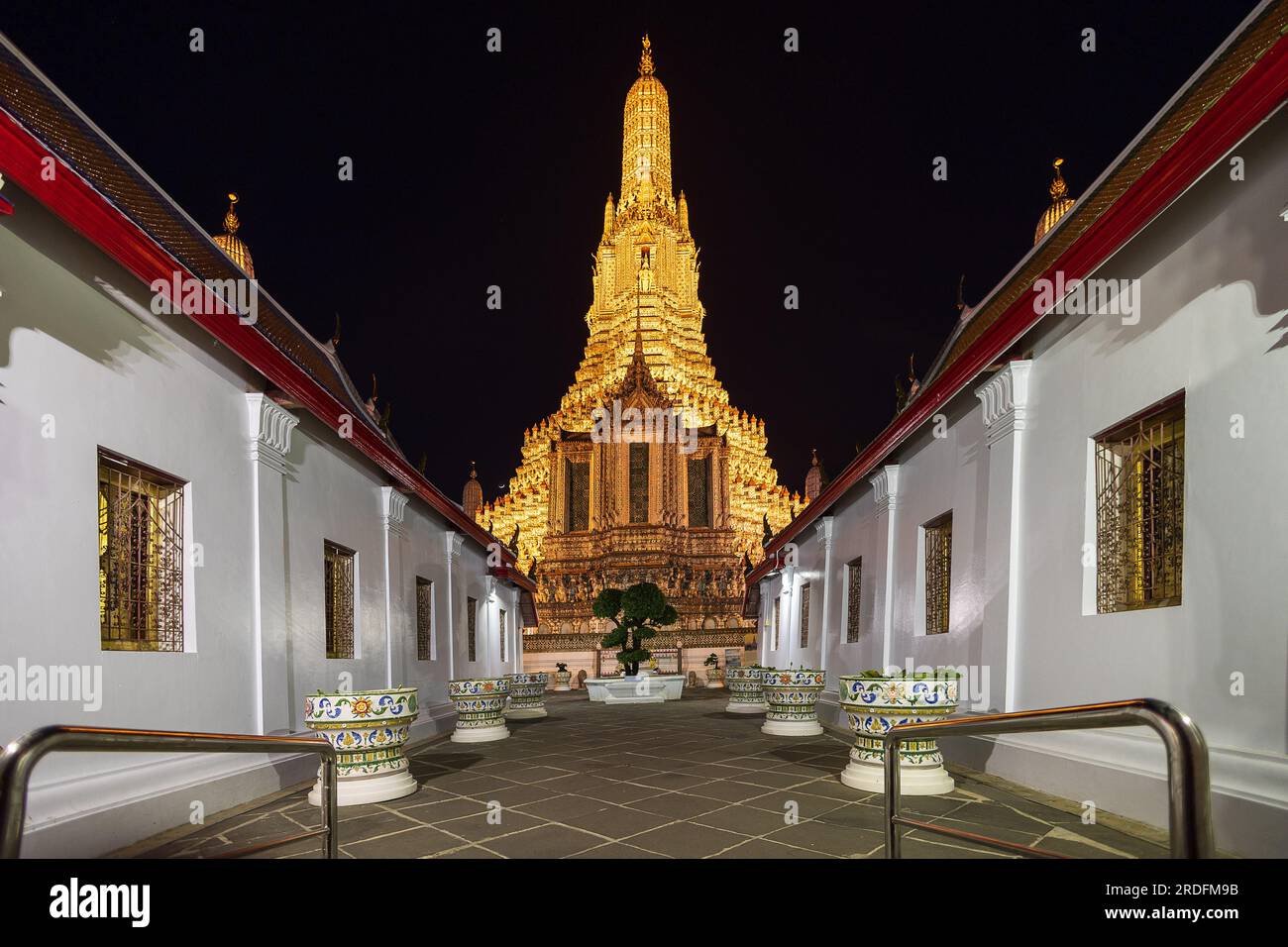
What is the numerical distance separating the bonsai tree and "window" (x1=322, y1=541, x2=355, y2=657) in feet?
30.8

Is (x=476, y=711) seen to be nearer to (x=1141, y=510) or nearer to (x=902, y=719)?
(x=902, y=719)

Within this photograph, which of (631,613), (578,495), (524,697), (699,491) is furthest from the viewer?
(578,495)

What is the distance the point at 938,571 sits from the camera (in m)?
8.39

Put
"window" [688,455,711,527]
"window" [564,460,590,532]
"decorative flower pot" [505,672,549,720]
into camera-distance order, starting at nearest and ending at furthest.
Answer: "decorative flower pot" [505,672,549,720], "window" [688,455,711,527], "window" [564,460,590,532]

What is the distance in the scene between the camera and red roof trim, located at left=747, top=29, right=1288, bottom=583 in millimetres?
3436

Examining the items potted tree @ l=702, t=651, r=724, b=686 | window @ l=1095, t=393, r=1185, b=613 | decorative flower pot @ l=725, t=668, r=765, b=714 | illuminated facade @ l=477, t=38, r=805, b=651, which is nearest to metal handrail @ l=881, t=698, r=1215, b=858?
window @ l=1095, t=393, r=1185, b=613

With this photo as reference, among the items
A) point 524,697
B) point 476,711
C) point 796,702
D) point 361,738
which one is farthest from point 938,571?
point 524,697

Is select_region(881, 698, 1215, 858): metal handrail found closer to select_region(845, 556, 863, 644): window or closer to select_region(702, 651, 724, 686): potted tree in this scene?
select_region(845, 556, 863, 644): window

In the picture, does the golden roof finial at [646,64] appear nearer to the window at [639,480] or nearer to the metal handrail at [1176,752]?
the window at [639,480]

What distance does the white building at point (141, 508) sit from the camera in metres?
3.96

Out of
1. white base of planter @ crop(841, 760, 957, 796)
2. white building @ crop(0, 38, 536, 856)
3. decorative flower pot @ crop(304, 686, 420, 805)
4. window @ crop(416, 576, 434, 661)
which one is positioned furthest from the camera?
window @ crop(416, 576, 434, 661)

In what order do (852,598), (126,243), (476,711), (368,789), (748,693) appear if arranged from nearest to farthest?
(126,243) → (368,789) → (476,711) → (852,598) → (748,693)

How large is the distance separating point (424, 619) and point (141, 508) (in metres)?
6.61
